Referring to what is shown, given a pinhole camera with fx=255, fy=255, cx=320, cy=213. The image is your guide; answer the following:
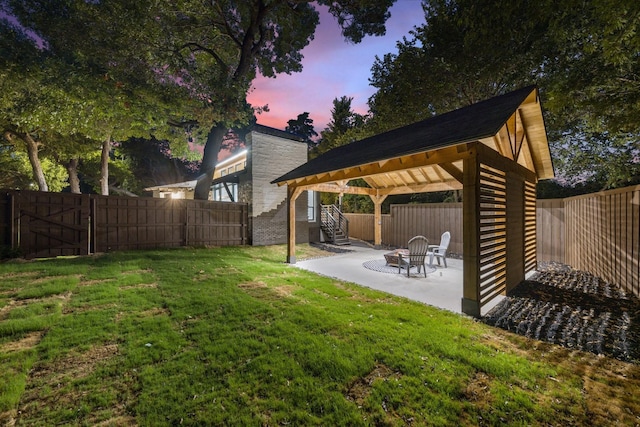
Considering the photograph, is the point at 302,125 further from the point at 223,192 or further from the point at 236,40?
the point at 236,40

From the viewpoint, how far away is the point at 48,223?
8.23 metres

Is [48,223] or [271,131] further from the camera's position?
[271,131]

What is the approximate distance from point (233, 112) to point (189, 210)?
4847mm

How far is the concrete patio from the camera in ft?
17.5

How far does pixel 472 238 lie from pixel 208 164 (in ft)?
39.8

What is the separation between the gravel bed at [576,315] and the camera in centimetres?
350

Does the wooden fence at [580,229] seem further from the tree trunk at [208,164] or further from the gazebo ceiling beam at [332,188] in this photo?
the tree trunk at [208,164]

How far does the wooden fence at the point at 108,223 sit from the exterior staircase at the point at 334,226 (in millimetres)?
4759

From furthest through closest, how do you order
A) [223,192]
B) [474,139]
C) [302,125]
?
[302,125]
[223,192]
[474,139]

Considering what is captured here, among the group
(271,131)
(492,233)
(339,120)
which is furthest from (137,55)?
(339,120)

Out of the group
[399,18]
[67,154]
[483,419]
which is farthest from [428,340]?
[67,154]

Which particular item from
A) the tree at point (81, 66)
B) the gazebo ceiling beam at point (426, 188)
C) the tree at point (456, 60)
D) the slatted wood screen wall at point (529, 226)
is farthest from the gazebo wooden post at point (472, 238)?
the tree at point (81, 66)

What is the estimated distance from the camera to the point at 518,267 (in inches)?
258

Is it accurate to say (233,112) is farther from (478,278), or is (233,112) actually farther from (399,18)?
(478,278)
